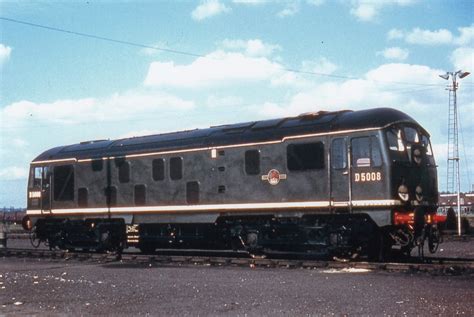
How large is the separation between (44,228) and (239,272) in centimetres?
1180

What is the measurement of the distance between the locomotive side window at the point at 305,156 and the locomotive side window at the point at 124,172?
257 inches

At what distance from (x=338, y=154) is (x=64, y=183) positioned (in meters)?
11.6

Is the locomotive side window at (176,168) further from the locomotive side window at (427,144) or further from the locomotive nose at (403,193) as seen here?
the locomotive side window at (427,144)

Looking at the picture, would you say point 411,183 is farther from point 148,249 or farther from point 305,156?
point 148,249

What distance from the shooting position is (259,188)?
1834 cm

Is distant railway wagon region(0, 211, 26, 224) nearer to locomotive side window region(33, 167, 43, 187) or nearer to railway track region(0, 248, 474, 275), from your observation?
locomotive side window region(33, 167, 43, 187)

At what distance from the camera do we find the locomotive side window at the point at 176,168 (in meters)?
20.4

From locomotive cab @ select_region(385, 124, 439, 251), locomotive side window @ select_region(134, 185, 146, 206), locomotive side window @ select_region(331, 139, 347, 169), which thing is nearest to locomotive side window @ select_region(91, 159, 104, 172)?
locomotive side window @ select_region(134, 185, 146, 206)

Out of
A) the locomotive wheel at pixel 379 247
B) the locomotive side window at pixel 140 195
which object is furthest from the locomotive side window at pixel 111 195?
the locomotive wheel at pixel 379 247

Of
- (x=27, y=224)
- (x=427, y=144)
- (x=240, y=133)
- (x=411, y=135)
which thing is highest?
(x=240, y=133)

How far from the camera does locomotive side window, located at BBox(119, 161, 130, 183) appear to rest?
21.8 m

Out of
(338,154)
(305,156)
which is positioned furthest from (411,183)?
(305,156)

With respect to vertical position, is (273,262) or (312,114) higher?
(312,114)

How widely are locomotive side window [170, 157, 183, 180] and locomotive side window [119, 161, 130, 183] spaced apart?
1.99m
